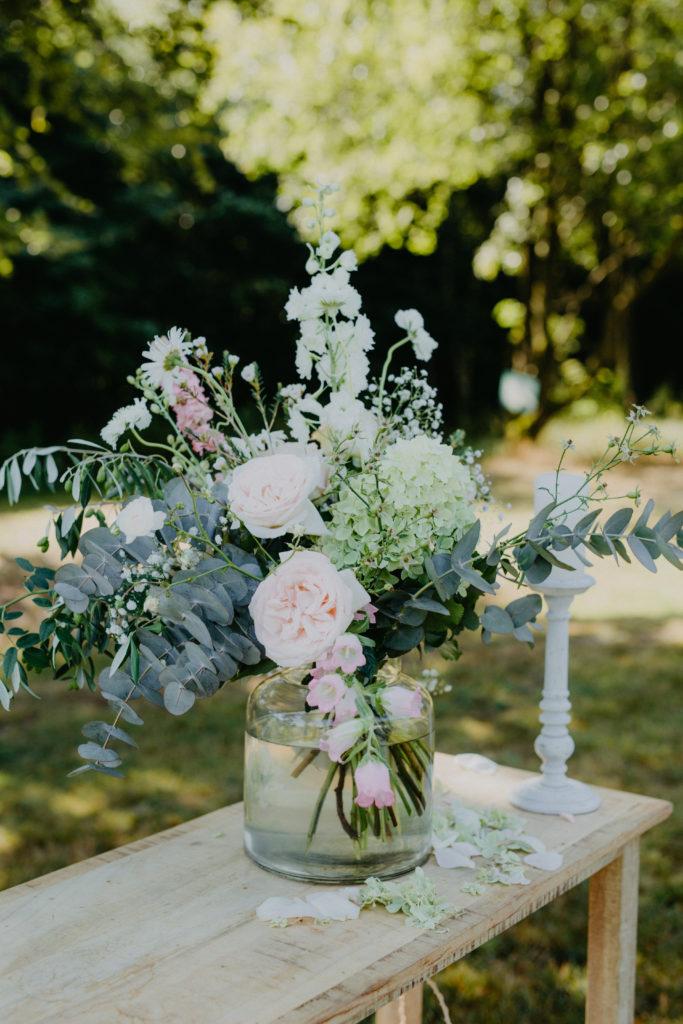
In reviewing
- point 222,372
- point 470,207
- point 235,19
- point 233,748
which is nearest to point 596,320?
point 470,207

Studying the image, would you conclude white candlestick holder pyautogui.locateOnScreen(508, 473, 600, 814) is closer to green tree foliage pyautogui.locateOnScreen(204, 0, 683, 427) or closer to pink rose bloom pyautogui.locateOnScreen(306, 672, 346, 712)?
pink rose bloom pyautogui.locateOnScreen(306, 672, 346, 712)

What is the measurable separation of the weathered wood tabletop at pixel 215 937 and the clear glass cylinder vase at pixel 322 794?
6cm

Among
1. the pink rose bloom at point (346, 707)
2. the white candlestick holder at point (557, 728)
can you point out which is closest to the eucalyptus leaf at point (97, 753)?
the pink rose bloom at point (346, 707)

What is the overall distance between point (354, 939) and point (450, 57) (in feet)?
28.2

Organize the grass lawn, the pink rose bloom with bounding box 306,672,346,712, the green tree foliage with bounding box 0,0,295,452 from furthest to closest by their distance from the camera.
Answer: the green tree foliage with bounding box 0,0,295,452
the grass lawn
the pink rose bloom with bounding box 306,672,346,712

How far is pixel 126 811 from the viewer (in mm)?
3184

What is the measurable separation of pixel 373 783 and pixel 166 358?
0.61 meters

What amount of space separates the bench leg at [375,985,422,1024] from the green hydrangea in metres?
0.98

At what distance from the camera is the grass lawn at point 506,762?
2.40 meters

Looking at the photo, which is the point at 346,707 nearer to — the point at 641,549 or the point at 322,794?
the point at 322,794

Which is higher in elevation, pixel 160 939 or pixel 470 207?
pixel 470 207

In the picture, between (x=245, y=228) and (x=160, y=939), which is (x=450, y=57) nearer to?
(x=245, y=228)

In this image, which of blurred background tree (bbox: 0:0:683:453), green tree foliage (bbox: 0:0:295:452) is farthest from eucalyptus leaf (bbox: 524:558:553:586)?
green tree foliage (bbox: 0:0:295:452)

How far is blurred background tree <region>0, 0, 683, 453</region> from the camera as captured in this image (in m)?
7.53
